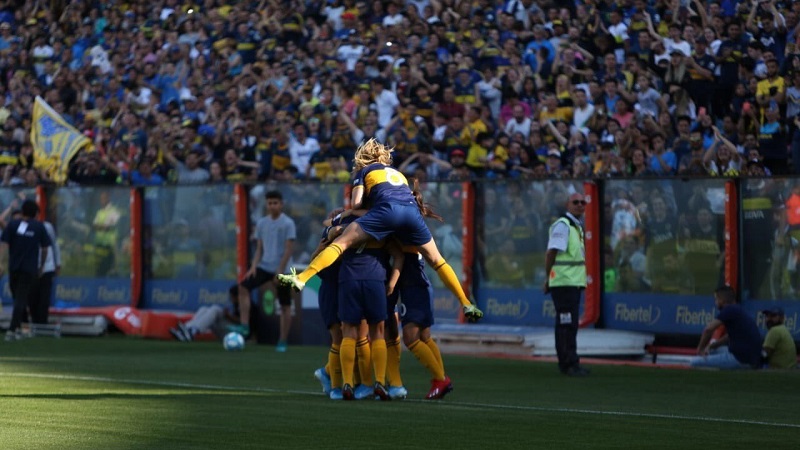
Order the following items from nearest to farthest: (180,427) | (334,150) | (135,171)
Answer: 1. (180,427)
2. (334,150)
3. (135,171)

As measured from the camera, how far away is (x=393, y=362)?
44.0ft

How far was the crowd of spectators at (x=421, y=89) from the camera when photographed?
2175 cm

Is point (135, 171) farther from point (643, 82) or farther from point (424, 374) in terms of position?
point (424, 374)

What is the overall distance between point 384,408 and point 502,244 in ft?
33.0

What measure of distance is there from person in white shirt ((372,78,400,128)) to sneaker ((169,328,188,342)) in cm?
502

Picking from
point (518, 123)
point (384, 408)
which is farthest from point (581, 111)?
point (384, 408)

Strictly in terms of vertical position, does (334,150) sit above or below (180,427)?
above

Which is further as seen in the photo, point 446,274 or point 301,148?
point 301,148

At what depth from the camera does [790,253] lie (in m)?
19.1

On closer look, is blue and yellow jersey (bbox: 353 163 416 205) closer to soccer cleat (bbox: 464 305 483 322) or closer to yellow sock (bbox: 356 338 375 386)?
soccer cleat (bbox: 464 305 483 322)

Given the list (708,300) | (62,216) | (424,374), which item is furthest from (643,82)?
(62,216)

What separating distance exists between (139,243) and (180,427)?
1625cm

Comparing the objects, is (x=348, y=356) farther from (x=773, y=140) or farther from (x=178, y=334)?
(x=178, y=334)

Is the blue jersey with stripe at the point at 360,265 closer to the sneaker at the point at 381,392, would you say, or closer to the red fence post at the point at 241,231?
the sneaker at the point at 381,392
